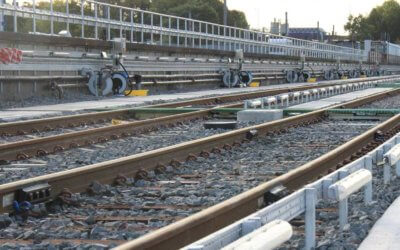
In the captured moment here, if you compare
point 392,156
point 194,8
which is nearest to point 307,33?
point 194,8

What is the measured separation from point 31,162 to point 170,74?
25.8m

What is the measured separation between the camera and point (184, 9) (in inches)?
4926

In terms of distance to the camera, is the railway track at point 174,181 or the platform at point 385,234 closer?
the railway track at point 174,181

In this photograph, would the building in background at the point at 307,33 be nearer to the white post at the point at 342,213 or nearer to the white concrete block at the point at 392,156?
the white concrete block at the point at 392,156

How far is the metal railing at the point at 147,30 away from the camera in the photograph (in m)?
26.3

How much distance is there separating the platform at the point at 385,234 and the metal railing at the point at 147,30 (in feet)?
60.0

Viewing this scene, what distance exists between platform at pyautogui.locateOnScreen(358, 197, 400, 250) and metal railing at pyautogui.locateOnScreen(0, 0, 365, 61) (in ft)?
60.0

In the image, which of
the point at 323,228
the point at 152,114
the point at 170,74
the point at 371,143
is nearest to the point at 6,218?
the point at 323,228

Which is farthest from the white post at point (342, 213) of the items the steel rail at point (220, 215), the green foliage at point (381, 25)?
the green foliage at point (381, 25)

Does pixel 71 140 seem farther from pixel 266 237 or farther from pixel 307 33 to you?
pixel 307 33

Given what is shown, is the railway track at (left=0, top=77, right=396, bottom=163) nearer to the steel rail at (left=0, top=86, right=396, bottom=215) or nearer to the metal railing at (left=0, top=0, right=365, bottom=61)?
the steel rail at (left=0, top=86, right=396, bottom=215)

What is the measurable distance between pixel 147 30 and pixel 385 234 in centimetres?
3155

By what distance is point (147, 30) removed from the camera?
36.6 metres

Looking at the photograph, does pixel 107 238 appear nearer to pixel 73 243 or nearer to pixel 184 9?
pixel 73 243
